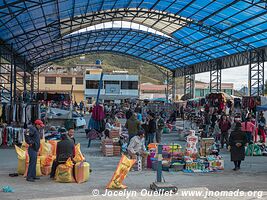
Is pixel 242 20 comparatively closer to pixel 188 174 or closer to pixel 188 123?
pixel 188 123

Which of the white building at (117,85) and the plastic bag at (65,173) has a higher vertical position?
the white building at (117,85)

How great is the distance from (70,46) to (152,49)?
7671 millimetres

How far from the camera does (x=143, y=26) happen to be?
33156 millimetres

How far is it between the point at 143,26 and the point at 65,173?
80.6 ft

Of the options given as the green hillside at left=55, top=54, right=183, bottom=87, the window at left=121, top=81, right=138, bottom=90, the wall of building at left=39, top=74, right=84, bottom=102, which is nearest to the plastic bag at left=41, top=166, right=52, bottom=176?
the window at left=121, top=81, right=138, bottom=90

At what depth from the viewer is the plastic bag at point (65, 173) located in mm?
9797

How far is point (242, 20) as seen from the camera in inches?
965

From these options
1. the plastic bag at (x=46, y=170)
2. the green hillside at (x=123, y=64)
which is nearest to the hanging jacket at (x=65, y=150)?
the plastic bag at (x=46, y=170)

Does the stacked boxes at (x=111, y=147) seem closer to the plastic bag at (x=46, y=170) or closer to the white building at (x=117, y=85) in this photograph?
the plastic bag at (x=46, y=170)

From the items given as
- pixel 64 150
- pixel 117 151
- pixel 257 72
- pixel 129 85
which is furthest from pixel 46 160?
pixel 129 85

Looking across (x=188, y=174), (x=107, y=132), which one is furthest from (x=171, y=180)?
(x=107, y=132)

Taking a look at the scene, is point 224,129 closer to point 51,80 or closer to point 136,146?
point 136,146

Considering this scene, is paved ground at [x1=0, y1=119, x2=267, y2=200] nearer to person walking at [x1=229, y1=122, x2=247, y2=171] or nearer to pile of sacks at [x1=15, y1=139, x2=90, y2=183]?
pile of sacks at [x1=15, y1=139, x2=90, y2=183]

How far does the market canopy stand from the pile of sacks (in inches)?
299
